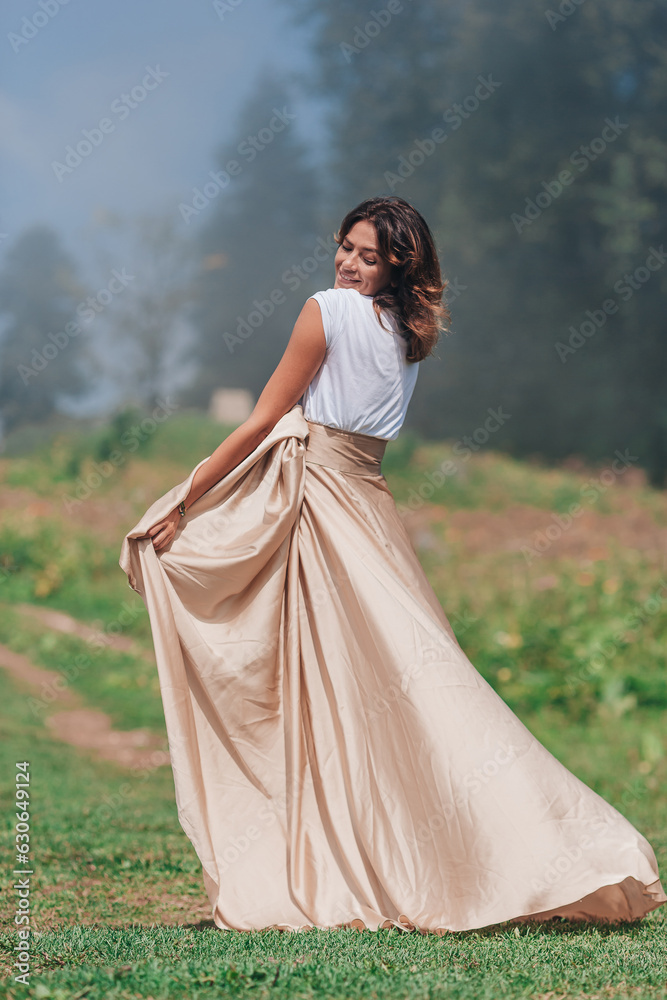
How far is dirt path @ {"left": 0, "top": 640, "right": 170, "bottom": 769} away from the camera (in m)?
7.04

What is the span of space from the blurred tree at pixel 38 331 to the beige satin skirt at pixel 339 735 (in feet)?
40.6

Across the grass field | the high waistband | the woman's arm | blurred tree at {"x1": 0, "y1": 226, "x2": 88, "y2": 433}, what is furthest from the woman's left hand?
blurred tree at {"x1": 0, "y1": 226, "x2": 88, "y2": 433}

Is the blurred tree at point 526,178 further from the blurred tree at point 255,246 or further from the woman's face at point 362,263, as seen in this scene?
the woman's face at point 362,263

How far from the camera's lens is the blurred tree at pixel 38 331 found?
14.4m

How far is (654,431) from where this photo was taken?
14516 mm

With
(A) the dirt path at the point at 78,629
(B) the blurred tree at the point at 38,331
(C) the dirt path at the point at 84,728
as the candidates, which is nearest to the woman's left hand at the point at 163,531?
(C) the dirt path at the point at 84,728

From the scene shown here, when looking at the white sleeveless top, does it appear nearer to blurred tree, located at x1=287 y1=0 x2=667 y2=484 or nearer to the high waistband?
the high waistband

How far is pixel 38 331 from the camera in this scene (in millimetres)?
14641

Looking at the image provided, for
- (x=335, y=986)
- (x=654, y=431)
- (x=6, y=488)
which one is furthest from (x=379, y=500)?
(x=654, y=431)

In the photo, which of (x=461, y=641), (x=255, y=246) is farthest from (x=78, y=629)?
(x=255, y=246)

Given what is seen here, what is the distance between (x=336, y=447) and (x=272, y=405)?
23 centimetres

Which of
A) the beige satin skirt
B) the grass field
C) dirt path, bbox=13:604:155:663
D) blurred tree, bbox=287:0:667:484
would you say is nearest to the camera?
the grass field

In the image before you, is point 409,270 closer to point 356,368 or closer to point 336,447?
point 356,368

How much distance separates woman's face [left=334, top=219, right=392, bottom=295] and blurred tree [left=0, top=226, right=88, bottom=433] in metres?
12.4
